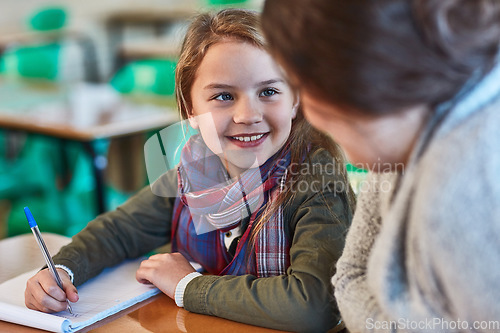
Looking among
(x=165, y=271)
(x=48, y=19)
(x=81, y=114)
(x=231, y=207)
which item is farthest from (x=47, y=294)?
(x=48, y=19)

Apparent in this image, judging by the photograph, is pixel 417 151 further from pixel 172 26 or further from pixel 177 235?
pixel 172 26

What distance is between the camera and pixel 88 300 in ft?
3.62

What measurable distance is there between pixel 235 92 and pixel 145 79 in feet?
8.07

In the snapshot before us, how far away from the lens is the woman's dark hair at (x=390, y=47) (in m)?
0.62

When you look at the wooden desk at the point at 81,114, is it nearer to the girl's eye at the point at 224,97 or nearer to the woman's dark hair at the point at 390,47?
the girl's eye at the point at 224,97

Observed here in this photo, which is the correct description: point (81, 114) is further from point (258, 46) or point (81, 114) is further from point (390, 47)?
point (390, 47)

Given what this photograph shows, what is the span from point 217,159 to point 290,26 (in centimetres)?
52

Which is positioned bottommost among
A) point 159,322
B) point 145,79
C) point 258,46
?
point 159,322

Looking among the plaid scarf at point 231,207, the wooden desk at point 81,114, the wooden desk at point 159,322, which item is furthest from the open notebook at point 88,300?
the wooden desk at point 81,114

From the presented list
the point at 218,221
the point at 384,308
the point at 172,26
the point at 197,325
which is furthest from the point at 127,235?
the point at 172,26

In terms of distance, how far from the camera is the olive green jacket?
0.97 metres

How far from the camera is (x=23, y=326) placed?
3.37ft

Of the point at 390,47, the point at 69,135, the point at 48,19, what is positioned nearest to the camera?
the point at 390,47

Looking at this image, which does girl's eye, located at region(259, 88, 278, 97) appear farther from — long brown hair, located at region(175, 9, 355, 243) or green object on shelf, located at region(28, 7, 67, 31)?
green object on shelf, located at region(28, 7, 67, 31)
